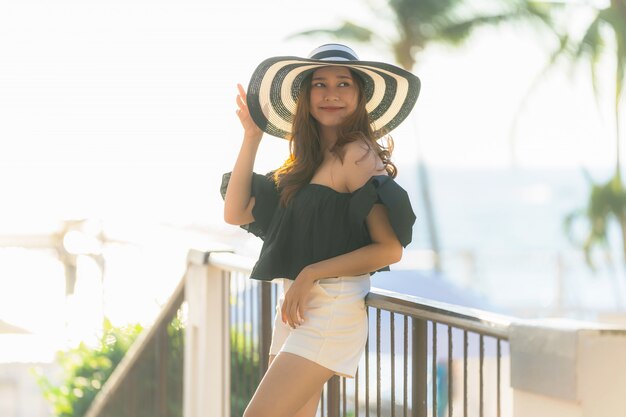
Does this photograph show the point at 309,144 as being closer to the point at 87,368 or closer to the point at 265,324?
the point at 265,324

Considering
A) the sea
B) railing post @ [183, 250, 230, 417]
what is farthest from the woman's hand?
the sea

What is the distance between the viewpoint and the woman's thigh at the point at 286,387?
3.09 meters

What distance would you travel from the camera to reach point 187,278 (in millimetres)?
5609

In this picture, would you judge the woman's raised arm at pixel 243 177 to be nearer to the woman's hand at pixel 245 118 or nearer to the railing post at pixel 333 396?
the woman's hand at pixel 245 118

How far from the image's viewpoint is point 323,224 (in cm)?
320

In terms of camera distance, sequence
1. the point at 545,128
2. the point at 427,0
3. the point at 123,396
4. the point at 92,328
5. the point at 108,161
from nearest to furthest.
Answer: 1. the point at 123,396
2. the point at 92,328
3. the point at 427,0
4. the point at 108,161
5. the point at 545,128

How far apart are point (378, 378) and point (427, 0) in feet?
95.8

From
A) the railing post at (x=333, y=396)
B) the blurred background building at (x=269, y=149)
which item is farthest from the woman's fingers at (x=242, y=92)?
the blurred background building at (x=269, y=149)

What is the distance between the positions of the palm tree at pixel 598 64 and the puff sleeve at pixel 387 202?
83.7ft

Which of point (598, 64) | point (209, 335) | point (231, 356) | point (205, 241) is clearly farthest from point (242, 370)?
point (598, 64)

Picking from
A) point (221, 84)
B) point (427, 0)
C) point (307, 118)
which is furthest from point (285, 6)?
point (307, 118)

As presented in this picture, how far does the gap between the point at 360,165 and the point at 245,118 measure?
521 mm

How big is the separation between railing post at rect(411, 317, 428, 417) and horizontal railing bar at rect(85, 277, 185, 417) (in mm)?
2738

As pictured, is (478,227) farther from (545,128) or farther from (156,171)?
(156,171)
